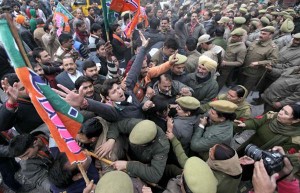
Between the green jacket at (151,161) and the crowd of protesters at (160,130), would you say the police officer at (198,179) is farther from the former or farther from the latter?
the green jacket at (151,161)

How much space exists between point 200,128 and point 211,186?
1257 millimetres

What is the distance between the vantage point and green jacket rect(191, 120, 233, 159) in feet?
9.31

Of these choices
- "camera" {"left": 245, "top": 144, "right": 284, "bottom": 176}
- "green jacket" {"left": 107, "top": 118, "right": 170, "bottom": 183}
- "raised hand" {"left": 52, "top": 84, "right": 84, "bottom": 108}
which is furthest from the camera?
"green jacket" {"left": 107, "top": 118, "right": 170, "bottom": 183}

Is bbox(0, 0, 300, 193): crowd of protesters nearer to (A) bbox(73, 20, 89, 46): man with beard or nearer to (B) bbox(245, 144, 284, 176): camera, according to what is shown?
(B) bbox(245, 144, 284, 176): camera

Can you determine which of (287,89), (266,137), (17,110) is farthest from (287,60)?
(17,110)

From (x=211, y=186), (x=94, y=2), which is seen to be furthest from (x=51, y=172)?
(x=94, y=2)

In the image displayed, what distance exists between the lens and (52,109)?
193cm

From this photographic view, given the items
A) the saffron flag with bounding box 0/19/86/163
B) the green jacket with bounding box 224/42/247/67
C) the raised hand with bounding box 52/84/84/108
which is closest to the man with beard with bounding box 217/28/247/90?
the green jacket with bounding box 224/42/247/67

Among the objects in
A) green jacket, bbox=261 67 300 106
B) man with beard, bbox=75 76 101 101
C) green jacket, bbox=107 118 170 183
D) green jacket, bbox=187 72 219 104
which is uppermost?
man with beard, bbox=75 76 101 101

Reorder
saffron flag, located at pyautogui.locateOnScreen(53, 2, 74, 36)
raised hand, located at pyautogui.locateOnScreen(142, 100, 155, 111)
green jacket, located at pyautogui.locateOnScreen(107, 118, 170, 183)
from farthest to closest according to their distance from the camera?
1. saffron flag, located at pyautogui.locateOnScreen(53, 2, 74, 36)
2. raised hand, located at pyautogui.locateOnScreen(142, 100, 155, 111)
3. green jacket, located at pyautogui.locateOnScreen(107, 118, 170, 183)

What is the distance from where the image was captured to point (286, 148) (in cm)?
300

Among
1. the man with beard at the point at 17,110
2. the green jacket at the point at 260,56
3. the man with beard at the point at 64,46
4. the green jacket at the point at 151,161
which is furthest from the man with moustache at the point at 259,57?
the man with beard at the point at 17,110

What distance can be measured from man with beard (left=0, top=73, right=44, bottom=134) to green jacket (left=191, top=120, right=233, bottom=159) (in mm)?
2381

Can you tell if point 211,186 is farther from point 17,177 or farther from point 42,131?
point 17,177
